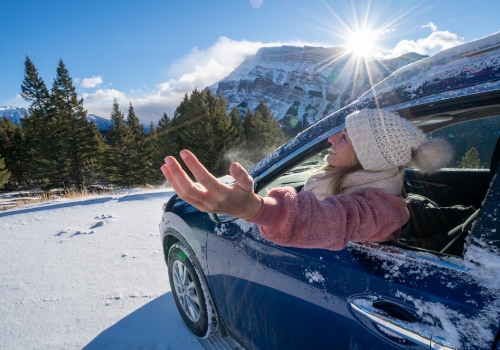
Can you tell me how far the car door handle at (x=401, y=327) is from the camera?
82cm

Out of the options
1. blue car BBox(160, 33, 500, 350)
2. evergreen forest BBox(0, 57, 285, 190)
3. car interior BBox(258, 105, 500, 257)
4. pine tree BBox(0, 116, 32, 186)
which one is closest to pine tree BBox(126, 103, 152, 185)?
evergreen forest BBox(0, 57, 285, 190)

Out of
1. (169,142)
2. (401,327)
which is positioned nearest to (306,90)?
(169,142)

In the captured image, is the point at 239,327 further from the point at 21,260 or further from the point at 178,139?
the point at 178,139

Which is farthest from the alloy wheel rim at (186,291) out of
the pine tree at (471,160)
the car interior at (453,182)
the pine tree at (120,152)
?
the pine tree at (120,152)

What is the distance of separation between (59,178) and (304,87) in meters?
168

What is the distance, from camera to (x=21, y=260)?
11.2ft

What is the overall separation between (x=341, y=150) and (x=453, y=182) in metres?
1.48

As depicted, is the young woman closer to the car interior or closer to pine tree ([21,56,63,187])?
the car interior

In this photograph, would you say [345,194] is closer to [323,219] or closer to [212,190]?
[323,219]

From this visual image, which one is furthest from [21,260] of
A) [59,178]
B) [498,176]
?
→ [59,178]

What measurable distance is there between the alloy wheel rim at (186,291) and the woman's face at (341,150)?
154cm

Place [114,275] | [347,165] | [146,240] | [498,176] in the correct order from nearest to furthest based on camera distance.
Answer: [498,176], [347,165], [114,275], [146,240]

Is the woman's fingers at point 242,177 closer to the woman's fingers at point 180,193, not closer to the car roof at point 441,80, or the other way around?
the woman's fingers at point 180,193

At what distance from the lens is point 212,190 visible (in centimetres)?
78
